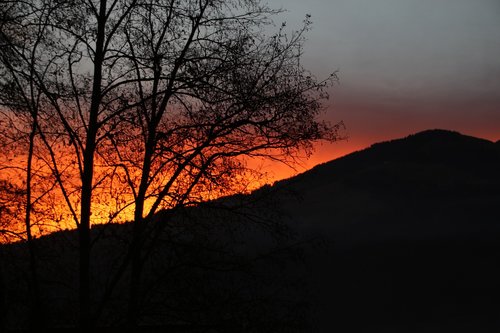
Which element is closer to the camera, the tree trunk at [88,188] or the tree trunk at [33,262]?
the tree trunk at [88,188]

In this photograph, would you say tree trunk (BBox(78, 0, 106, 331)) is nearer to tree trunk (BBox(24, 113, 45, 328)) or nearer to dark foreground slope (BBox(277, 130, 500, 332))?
tree trunk (BBox(24, 113, 45, 328))

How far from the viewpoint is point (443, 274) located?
543ft

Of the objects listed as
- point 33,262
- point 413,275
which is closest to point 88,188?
point 33,262

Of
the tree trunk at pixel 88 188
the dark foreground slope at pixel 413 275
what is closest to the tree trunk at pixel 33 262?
the tree trunk at pixel 88 188

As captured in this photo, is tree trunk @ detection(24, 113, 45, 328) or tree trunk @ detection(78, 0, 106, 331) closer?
tree trunk @ detection(78, 0, 106, 331)

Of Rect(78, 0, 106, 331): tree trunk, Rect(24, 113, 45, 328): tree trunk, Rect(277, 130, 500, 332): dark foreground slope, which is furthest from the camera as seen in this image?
Rect(277, 130, 500, 332): dark foreground slope

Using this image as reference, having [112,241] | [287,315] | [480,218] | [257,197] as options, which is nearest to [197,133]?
[257,197]

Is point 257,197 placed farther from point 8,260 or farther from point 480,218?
point 480,218

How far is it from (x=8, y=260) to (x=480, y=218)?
196980mm

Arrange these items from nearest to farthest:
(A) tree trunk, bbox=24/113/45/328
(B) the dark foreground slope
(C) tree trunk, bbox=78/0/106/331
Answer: (C) tree trunk, bbox=78/0/106/331 → (A) tree trunk, bbox=24/113/45/328 → (B) the dark foreground slope

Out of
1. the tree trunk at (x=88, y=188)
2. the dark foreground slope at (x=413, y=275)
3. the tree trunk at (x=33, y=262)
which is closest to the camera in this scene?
the tree trunk at (x=88, y=188)

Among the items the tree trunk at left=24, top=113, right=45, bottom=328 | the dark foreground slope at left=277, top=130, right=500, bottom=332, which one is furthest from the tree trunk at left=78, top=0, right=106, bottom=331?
the dark foreground slope at left=277, top=130, right=500, bottom=332

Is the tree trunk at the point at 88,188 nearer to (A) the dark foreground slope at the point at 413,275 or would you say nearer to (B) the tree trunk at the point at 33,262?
(B) the tree trunk at the point at 33,262

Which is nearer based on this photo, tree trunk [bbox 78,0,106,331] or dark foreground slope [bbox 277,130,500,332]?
tree trunk [bbox 78,0,106,331]
